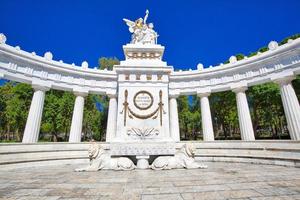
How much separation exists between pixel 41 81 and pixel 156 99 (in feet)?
64.1

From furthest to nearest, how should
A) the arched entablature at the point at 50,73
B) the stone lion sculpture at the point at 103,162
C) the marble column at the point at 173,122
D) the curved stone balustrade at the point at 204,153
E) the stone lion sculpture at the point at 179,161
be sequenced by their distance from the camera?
the marble column at the point at 173,122, the arched entablature at the point at 50,73, the curved stone balustrade at the point at 204,153, the stone lion sculpture at the point at 179,161, the stone lion sculpture at the point at 103,162

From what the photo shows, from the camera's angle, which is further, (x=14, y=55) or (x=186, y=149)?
(x=14, y=55)

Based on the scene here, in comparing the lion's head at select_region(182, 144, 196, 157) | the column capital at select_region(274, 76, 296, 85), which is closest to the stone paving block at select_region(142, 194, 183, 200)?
the lion's head at select_region(182, 144, 196, 157)

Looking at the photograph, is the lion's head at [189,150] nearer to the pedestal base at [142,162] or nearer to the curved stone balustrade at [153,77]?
the pedestal base at [142,162]

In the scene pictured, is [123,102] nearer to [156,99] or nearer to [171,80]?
[156,99]

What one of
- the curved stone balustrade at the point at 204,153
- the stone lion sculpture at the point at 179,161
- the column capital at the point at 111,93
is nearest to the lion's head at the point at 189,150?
the stone lion sculpture at the point at 179,161

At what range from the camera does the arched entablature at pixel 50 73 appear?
76.7ft

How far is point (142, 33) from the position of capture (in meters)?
20.9

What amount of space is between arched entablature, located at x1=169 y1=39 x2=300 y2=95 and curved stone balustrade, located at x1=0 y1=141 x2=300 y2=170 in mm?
10849

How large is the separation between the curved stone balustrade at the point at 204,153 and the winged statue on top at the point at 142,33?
45.2 ft

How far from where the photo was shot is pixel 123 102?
1569 centimetres

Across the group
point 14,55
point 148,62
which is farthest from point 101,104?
point 148,62

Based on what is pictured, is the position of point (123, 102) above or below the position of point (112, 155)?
Result: above

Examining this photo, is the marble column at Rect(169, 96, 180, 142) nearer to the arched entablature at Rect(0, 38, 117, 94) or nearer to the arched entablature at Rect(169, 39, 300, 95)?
the arched entablature at Rect(169, 39, 300, 95)
